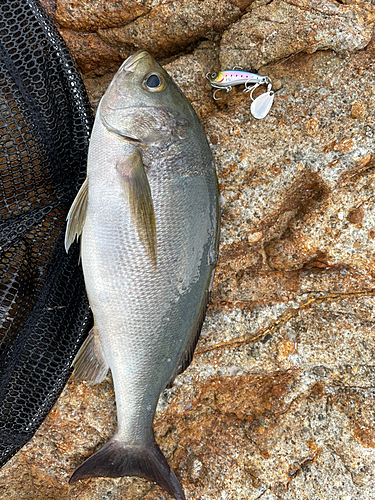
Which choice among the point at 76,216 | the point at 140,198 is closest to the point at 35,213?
the point at 76,216

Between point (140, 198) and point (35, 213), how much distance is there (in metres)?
0.67

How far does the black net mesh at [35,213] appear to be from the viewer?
206 cm

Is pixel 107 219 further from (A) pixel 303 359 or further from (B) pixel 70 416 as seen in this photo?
(A) pixel 303 359

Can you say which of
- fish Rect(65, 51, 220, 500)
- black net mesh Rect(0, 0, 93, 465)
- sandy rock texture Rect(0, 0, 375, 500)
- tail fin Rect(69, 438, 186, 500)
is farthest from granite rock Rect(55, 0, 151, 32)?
tail fin Rect(69, 438, 186, 500)

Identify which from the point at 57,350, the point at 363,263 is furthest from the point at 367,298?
the point at 57,350

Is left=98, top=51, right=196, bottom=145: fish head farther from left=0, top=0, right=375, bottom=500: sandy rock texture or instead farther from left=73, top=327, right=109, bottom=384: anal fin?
left=73, top=327, right=109, bottom=384: anal fin

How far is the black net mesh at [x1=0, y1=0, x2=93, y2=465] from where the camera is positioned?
6.76 feet

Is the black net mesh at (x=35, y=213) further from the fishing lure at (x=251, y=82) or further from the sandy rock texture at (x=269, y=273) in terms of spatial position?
the fishing lure at (x=251, y=82)

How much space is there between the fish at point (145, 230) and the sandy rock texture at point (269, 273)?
37cm

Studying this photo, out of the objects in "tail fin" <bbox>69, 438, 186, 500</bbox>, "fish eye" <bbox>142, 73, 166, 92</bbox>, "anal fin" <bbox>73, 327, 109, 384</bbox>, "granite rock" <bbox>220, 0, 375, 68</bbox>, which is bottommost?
"tail fin" <bbox>69, 438, 186, 500</bbox>

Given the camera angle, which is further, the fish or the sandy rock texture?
the sandy rock texture

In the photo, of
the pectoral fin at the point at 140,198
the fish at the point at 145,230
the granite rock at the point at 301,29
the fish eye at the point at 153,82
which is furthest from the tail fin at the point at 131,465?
the granite rock at the point at 301,29

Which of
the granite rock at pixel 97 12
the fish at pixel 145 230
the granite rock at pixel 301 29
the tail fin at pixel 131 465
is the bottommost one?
the tail fin at pixel 131 465

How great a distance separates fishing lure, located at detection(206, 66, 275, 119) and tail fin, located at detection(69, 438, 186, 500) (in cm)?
208
